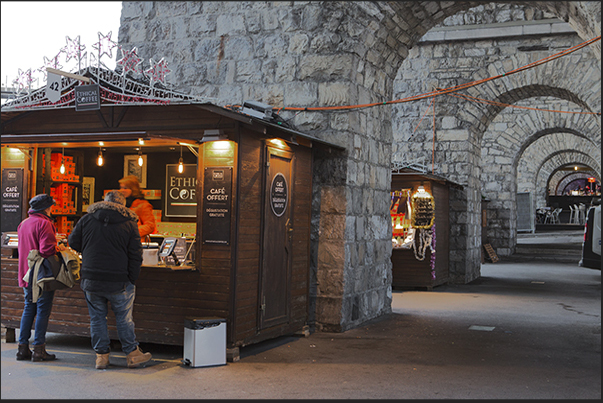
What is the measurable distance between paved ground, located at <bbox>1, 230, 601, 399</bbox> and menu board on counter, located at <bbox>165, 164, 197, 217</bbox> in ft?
6.64

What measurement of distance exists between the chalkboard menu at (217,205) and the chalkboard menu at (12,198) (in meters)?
2.12

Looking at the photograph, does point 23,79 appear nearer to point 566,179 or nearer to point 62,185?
point 62,185

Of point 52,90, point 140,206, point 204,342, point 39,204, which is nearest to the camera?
point 204,342

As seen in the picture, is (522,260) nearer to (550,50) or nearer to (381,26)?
(550,50)

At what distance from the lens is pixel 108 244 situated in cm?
511

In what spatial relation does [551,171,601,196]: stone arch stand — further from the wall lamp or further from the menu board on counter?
the wall lamp

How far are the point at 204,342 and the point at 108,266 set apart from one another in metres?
1.04

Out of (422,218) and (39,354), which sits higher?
(422,218)

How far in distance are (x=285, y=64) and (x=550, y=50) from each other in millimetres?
8429

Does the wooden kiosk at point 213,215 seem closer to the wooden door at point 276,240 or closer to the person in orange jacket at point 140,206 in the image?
the wooden door at point 276,240

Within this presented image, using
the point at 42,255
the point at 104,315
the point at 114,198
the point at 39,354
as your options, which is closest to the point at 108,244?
the point at 114,198

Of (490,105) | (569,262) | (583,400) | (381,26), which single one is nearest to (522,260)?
(569,262)

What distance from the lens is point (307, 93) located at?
760 cm

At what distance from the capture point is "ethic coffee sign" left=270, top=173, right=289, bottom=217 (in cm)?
641
